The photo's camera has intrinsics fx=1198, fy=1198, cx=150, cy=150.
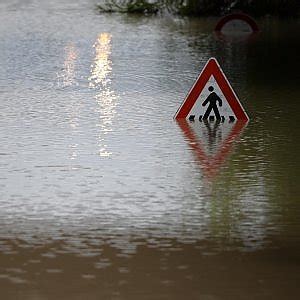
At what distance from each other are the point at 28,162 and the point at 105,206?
213 centimetres

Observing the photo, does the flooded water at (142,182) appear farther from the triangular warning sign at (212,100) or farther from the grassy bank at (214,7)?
the grassy bank at (214,7)

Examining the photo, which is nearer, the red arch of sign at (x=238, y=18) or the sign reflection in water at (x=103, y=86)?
the sign reflection in water at (x=103, y=86)

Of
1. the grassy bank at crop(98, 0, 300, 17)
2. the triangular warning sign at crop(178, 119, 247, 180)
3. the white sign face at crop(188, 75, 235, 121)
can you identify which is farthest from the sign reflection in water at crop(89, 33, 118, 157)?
the grassy bank at crop(98, 0, 300, 17)

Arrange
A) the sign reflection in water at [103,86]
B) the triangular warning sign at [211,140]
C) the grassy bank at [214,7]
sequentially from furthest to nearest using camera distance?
the grassy bank at [214,7], the sign reflection in water at [103,86], the triangular warning sign at [211,140]

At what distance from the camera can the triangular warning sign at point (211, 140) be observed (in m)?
12.0

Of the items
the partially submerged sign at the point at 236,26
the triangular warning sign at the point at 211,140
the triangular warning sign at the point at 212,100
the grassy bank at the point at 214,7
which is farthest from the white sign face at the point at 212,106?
the grassy bank at the point at 214,7

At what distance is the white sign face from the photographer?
47.0ft

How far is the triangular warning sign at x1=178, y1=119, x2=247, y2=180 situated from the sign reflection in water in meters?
0.94

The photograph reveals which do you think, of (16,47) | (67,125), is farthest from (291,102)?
(16,47)

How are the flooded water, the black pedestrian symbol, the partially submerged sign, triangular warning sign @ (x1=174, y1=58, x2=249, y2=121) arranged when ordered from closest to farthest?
1. the flooded water
2. triangular warning sign @ (x1=174, y1=58, x2=249, y2=121)
3. the black pedestrian symbol
4. the partially submerged sign

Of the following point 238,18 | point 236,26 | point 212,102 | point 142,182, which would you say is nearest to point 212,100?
point 212,102

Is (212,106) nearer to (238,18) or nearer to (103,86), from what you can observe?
(103,86)

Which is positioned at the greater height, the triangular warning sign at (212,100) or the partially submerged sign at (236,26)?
the triangular warning sign at (212,100)

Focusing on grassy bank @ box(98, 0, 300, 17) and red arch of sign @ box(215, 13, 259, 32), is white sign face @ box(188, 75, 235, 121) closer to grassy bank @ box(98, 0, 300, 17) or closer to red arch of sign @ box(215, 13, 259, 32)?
red arch of sign @ box(215, 13, 259, 32)
